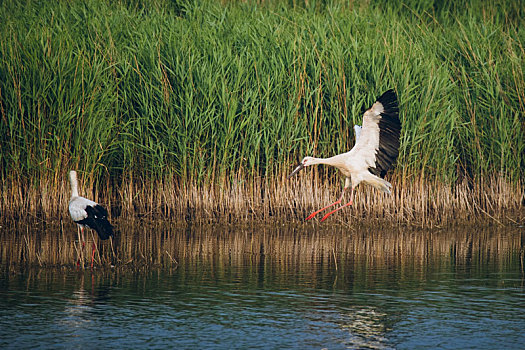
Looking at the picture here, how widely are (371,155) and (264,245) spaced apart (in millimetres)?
2008

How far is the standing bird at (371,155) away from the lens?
449 inches

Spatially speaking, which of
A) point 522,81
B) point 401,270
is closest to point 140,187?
point 401,270

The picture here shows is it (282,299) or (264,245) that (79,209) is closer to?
(264,245)

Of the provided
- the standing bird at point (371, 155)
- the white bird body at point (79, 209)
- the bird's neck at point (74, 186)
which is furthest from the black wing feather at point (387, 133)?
the bird's neck at point (74, 186)

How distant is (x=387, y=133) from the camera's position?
11617 mm

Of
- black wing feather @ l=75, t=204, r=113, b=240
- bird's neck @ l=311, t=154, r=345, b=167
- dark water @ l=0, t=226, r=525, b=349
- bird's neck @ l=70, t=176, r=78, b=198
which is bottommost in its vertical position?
dark water @ l=0, t=226, r=525, b=349

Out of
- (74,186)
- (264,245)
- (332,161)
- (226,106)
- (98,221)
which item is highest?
(226,106)

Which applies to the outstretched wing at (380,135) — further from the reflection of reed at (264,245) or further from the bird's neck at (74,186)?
the bird's neck at (74,186)

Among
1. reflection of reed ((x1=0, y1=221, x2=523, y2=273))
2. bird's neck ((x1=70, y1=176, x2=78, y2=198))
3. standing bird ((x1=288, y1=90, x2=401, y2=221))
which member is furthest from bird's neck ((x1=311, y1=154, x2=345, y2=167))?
bird's neck ((x1=70, y1=176, x2=78, y2=198))

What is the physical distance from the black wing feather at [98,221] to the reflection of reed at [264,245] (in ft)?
1.10

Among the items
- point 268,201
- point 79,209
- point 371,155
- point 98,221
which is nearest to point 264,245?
point 268,201

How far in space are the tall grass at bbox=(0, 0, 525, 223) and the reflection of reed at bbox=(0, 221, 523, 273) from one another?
75cm

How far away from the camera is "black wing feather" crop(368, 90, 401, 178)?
36.6ft

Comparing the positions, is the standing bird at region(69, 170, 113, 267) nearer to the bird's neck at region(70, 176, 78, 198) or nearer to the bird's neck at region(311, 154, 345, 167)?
the bird's neck at region(70, 176, 78, 198)
